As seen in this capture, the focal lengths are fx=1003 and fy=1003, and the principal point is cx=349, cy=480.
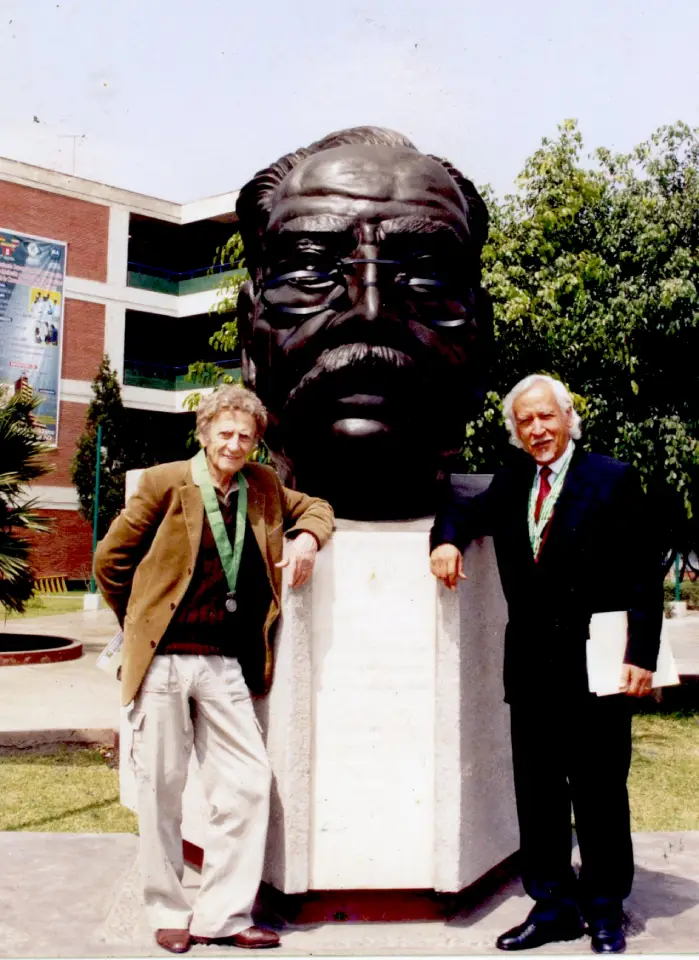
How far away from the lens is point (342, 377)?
355 cm

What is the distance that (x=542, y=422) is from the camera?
3070mm

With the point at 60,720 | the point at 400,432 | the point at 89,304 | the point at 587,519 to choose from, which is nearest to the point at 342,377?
the point at 400,432

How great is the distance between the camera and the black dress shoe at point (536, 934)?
10.1 feet

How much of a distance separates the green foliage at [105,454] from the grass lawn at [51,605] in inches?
76.6

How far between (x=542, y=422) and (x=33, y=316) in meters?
23.2

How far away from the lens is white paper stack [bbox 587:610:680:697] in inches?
116

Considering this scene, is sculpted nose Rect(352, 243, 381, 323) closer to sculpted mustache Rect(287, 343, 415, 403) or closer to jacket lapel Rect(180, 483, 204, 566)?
sculpted mustache Rect(287, 343, 415, 403)

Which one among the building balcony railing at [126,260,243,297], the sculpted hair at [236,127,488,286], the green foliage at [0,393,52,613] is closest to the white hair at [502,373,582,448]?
the sculpted hair at [236,127,488,286]

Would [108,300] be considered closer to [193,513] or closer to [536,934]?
[193,513]

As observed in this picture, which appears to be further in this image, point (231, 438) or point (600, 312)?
point (600, 312)

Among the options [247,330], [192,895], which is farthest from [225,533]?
[192,895]

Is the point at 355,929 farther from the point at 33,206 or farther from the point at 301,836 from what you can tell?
the point at 33,206

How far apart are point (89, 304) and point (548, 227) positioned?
18.6 metres

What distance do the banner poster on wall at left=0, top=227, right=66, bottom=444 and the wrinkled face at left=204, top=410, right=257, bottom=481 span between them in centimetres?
2159
